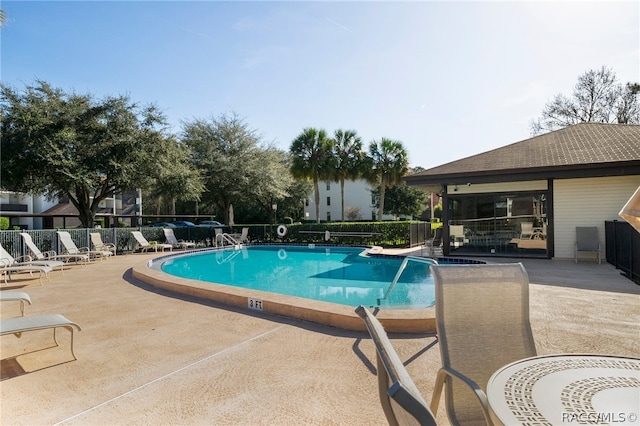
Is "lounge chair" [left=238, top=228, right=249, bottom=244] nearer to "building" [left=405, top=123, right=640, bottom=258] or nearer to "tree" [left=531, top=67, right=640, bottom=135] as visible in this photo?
"building" [left=405, top=123, right=640, bottom=258]

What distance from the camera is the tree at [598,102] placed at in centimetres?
2446

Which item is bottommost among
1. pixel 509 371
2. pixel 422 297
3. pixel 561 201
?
pixel 422 297

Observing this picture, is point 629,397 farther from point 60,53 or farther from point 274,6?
point 60,53

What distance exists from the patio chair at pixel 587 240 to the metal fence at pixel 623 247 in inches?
12.3

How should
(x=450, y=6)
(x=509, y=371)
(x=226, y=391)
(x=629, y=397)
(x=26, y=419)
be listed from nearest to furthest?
(x=629, y=397)
(x=509, y=371)
(x=26, y=419)
(x=226, y=391)
(x=450, y=6)

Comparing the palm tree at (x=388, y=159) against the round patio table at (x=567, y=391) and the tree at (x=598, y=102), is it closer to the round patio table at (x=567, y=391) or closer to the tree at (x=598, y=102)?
the tree at (x=598, y=102)

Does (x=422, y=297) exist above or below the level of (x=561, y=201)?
below

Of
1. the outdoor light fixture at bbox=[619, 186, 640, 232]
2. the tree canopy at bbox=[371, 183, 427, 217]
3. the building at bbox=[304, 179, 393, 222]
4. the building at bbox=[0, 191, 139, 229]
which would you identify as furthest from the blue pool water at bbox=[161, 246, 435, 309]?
the building at bbox=[304, 179, 393, 222]

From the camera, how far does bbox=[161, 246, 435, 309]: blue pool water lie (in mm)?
8258

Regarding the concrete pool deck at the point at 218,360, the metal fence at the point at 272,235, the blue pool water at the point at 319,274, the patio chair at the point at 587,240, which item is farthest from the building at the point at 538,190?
the concrete pool deck at the point at 218,360

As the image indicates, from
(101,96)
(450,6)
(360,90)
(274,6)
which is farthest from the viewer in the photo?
(101,96)

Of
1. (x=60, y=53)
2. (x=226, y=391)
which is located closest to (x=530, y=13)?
(x=226, y=391)

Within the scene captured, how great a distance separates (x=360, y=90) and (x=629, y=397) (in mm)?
11892

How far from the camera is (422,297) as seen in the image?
7852 millimetres
